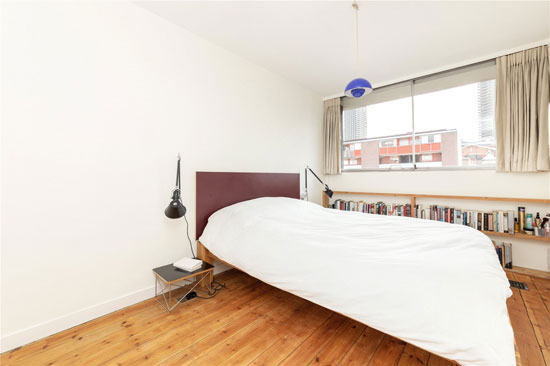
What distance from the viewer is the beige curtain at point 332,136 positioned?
13.0 feet

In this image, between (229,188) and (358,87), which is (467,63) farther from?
(229,188)

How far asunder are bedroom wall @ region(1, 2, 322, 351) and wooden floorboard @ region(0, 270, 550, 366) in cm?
24

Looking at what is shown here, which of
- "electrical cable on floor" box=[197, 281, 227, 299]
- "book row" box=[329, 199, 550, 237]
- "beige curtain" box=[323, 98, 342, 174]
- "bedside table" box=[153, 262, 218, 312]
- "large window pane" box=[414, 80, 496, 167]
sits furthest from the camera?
"beige curtain" box=[323, 98, 342, 174]

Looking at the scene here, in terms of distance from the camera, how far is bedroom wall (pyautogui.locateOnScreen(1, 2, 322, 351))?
1.46 metres


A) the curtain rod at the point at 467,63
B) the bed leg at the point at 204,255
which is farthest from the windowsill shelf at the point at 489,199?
the bed leg at the point at 204,255

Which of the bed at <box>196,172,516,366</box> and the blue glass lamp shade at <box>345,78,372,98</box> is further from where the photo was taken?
the blue glass lamp shade at <box>345,78,372,98</box>

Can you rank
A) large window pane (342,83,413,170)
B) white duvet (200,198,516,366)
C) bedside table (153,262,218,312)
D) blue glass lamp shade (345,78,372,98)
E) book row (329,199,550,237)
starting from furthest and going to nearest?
1. large window pane (342,83,413,170)
2. book row (329,199,550,237)
3. blue glass lamp shade (345,78,372,98)
4. bedside table (153,262,218,312)
5. white duvet (200,198,516,366)

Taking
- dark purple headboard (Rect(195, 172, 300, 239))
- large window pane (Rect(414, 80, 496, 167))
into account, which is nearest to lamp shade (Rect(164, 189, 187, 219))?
dark purple headboard (Rect(195, 172, 300, 239))

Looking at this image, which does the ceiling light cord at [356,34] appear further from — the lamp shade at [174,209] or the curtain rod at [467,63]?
the lamp shade at [174,209]

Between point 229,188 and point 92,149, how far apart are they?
4.08 feet

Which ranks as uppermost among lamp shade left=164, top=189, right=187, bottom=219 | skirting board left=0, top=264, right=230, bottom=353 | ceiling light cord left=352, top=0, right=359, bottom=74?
ceiling light cord left=352, top=0, right=359, bottom=74

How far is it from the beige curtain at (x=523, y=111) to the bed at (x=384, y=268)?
1542 millimetres

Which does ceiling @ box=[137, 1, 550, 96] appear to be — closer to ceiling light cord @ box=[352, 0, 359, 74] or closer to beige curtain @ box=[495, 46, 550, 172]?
ceiling light cord @ box=[352, 0, 359, 74]

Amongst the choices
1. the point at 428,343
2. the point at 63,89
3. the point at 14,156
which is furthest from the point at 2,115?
the point at 428,343
